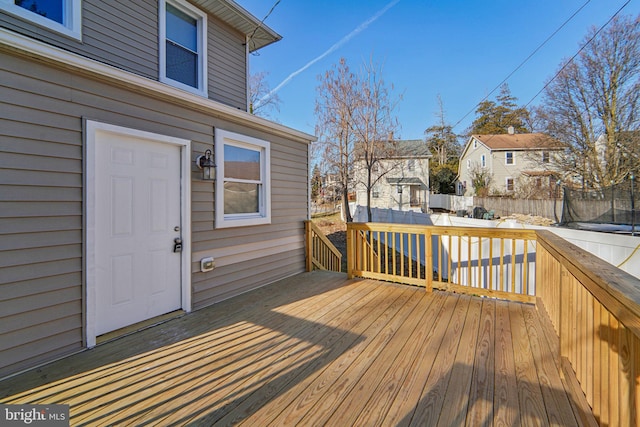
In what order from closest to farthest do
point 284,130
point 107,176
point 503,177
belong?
point 107,176
point 284,130
point 503,177

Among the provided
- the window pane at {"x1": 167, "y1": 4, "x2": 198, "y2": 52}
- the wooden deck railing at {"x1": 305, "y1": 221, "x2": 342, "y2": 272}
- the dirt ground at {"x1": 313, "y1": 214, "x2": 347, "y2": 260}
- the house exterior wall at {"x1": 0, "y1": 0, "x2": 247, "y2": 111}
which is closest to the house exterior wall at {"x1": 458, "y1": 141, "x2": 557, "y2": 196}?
the dirt ground at {"x1": 313, "y1": 214, "x2": 347, "y2": 260}

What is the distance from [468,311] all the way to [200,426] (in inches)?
113

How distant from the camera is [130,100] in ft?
9.27

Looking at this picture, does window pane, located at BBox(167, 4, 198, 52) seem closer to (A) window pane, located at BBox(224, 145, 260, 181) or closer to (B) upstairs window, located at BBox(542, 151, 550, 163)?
(A) window pane, located at BBox(224, 145, 260, 181)

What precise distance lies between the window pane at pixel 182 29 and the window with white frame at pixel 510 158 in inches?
922

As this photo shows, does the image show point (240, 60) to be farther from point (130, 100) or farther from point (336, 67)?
point (336, 67)

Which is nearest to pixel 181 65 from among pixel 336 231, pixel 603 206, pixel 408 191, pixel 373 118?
pixel 373 118

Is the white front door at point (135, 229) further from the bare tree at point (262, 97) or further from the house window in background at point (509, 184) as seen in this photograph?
the house window in background at point (509, 184)

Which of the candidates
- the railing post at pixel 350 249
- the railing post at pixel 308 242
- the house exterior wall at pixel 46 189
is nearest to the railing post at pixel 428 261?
the railing post at pixel 350 249

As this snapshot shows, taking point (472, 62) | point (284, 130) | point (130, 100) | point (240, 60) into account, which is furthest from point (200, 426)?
point (472, 62)

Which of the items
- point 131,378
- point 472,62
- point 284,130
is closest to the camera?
point 131,378

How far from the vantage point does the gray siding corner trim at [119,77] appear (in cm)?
208

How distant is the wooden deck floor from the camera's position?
1680mm

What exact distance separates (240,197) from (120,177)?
1599 mm
